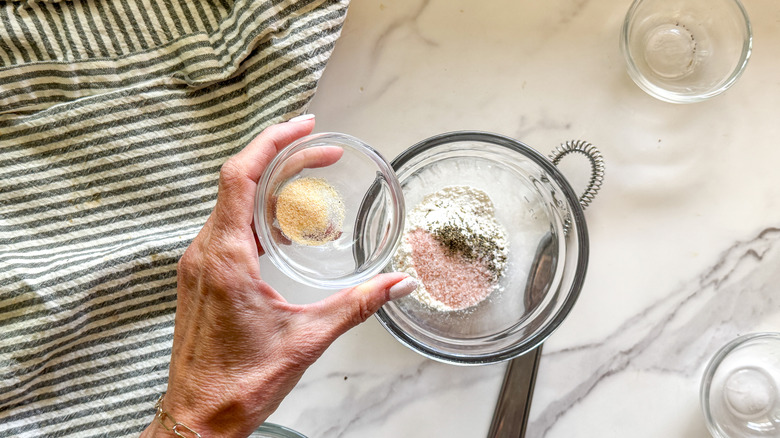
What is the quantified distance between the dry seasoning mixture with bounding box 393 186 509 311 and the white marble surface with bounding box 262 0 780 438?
12 cm

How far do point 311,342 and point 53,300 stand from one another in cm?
37

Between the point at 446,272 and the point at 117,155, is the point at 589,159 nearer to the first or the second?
the point at 446,272

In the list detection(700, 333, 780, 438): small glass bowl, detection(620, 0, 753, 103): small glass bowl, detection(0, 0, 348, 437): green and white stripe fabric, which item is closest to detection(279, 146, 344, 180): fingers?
detection(0, 0, 348, 437): green and white stripe fabric

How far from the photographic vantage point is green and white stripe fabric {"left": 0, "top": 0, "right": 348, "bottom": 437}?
807mm

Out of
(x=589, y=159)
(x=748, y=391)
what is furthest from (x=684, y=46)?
(x=748, y=391)

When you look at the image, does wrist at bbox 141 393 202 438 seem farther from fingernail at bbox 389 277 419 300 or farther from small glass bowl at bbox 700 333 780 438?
small glass bowl at bbox 700 333 780 438

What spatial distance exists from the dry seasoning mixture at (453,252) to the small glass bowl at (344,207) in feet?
0.21

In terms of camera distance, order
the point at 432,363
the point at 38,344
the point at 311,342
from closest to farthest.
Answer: the point at 311,342 → the point at 38,344 → the point at 432,363

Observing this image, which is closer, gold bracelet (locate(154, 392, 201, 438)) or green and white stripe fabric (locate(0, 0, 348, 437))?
gold bracelet (locate(154, 392, 201, 438))

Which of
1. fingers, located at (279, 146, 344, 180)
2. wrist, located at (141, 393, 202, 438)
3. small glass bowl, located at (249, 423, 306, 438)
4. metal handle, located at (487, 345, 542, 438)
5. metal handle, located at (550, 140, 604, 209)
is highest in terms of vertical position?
metal handle, located at (550, 140, 604, 209)

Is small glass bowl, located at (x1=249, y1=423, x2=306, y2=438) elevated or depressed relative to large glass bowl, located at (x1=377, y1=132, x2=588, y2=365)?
depressed

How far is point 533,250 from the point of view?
0.86m

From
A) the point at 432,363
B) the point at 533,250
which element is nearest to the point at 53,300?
the point at 432,363

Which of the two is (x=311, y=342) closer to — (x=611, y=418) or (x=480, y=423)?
(x=480, y=423)
